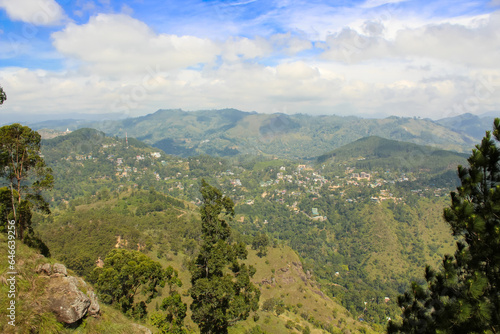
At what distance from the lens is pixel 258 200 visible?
510ft

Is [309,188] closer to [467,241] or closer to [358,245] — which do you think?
[358,245]

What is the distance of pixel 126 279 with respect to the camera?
19.9 metres

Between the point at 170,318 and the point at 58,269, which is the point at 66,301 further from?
the point at 170,318

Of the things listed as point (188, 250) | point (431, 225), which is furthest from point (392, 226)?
point (188, 250)

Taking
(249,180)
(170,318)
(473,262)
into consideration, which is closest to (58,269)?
(170,318)

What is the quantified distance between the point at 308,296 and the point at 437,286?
5780 cm

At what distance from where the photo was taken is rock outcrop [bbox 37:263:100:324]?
10.4m

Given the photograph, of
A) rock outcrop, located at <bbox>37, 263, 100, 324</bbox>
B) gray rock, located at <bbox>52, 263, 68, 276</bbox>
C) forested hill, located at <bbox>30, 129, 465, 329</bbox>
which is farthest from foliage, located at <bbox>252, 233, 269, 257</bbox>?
gray rock, located at <bbox>52, 263, 68, 276</bbox>

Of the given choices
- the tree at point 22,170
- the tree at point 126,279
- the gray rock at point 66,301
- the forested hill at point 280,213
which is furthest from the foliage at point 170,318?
the forested hill at point 280,213

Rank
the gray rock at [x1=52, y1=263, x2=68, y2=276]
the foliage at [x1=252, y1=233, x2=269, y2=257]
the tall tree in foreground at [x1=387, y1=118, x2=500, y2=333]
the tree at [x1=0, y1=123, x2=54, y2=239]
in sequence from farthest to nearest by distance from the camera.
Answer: the foliage at [x1=252, y1=233, x2=269, y2=257] → the tree at [x1=0, y1=123, x2=54, y2=239] → the gray rock at [x1=52, y1=263, x2=68, y2=276] → the tall tree in foreground at [x1=387, y1=118, x2=500, y2=333]

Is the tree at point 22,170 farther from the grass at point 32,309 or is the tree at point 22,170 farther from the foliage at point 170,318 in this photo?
the foliage at point 170,318

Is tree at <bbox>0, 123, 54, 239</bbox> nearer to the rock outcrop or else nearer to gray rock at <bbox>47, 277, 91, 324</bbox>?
the rock outcrop

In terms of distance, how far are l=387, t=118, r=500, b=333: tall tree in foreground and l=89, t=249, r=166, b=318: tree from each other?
1674 cm

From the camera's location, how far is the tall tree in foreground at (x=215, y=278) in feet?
48.4
